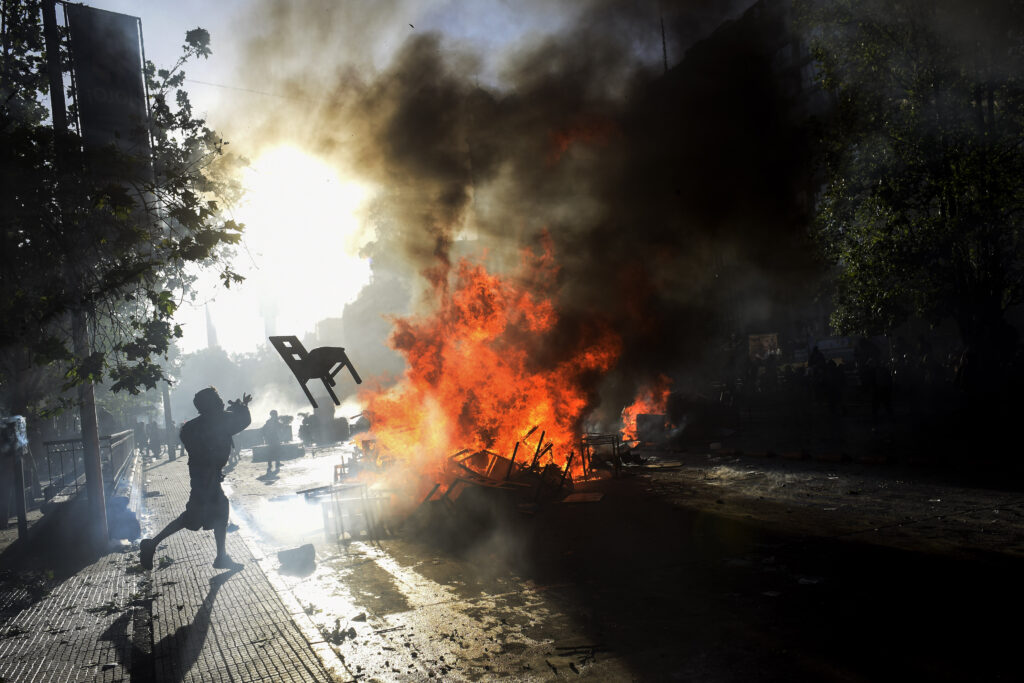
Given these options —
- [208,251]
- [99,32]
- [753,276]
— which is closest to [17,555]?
[208,251]

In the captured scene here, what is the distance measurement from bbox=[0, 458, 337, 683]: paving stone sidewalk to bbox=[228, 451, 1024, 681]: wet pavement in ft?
1.10

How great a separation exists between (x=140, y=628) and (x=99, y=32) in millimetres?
7836

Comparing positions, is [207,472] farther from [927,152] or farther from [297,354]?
[927,152]

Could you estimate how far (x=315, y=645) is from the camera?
4.86 m

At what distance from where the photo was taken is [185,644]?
16.5 ft

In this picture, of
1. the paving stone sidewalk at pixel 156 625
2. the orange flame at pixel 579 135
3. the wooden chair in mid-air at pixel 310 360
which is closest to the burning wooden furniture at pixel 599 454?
the wooden chair in mid-air at pixel 310 360

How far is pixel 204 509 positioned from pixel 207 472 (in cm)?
41

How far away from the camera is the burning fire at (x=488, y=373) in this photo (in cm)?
1178

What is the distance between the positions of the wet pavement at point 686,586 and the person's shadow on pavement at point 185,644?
0.83m

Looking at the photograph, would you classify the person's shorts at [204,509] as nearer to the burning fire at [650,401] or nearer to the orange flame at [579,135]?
the orange flame at [579,135]

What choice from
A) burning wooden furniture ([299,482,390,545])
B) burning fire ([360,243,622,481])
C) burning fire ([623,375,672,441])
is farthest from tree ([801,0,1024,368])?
burning wooden furniture ([299,482,390,545])

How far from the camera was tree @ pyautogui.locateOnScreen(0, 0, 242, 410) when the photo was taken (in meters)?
6.51

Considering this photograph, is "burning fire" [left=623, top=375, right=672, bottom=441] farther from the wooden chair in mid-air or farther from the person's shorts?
the person's shorts

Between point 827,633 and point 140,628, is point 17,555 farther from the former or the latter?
point 827,633
